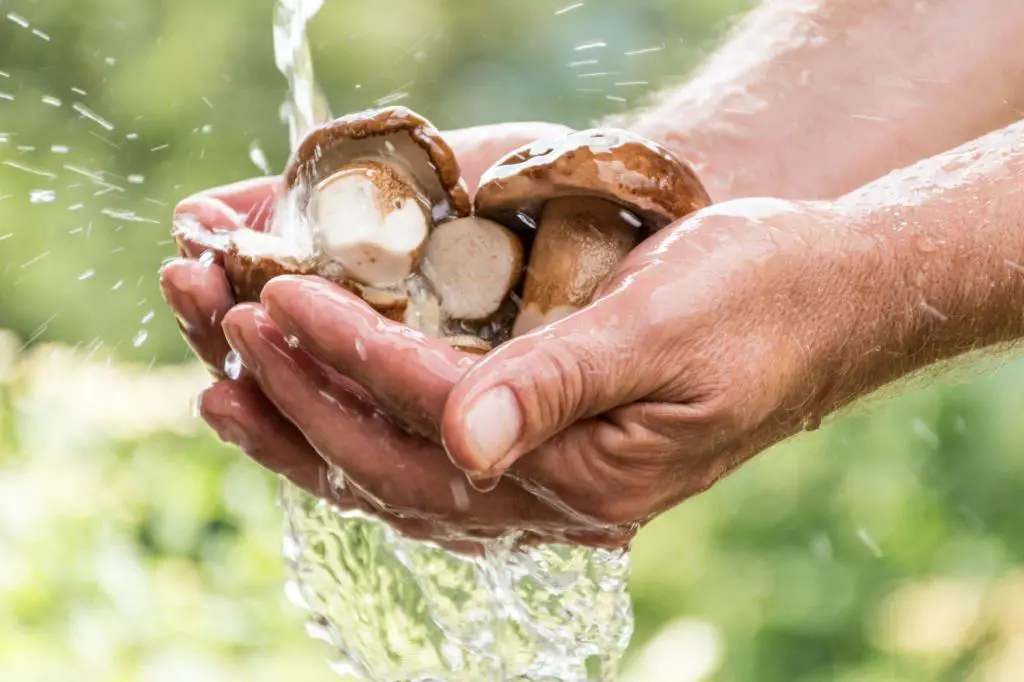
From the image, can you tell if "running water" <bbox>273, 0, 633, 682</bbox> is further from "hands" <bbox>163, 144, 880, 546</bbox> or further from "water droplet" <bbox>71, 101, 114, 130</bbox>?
"water droplet" <bbox>71, 101, 114, 130</bbox>

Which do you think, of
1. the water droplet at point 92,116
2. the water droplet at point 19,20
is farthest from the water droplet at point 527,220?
the water droplet at point 19,20

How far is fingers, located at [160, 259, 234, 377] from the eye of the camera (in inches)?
57.5

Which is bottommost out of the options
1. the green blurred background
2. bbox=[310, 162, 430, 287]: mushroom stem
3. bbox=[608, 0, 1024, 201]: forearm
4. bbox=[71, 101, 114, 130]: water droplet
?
the green blurred background

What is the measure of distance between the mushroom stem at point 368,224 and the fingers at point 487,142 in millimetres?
498

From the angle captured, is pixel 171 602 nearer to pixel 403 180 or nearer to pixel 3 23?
pixel 403 180

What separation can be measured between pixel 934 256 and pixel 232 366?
2.71 ft

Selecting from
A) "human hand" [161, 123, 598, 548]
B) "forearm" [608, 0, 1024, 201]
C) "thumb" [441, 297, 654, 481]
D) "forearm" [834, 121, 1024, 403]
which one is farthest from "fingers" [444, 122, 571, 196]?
"thumb" [441, 297, 654, 481]

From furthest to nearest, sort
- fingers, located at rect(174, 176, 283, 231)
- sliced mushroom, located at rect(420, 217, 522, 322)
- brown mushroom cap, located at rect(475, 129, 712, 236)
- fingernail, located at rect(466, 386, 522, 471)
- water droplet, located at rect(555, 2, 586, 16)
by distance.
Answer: water droplet, located at rect(555, 2, 586, 16), fingers, located at rect(174, 176, 283, 231), sliced mushroom, located at rect(420, 217, 522, 322), brown mushroom cap, located at rect(475, 129, 712, 236), fingernail, located at rect(466, 386, 522, 471)

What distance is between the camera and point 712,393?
4.18ft

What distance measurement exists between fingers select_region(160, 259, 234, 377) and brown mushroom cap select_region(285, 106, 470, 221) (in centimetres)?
15

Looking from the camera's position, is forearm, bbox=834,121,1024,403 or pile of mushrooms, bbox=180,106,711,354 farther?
forearm, bbox=834,121,1024,403

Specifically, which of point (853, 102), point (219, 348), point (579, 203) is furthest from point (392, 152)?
point (853, 102)

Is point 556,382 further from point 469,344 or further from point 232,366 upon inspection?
point 232,366

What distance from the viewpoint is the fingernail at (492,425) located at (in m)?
1.12
